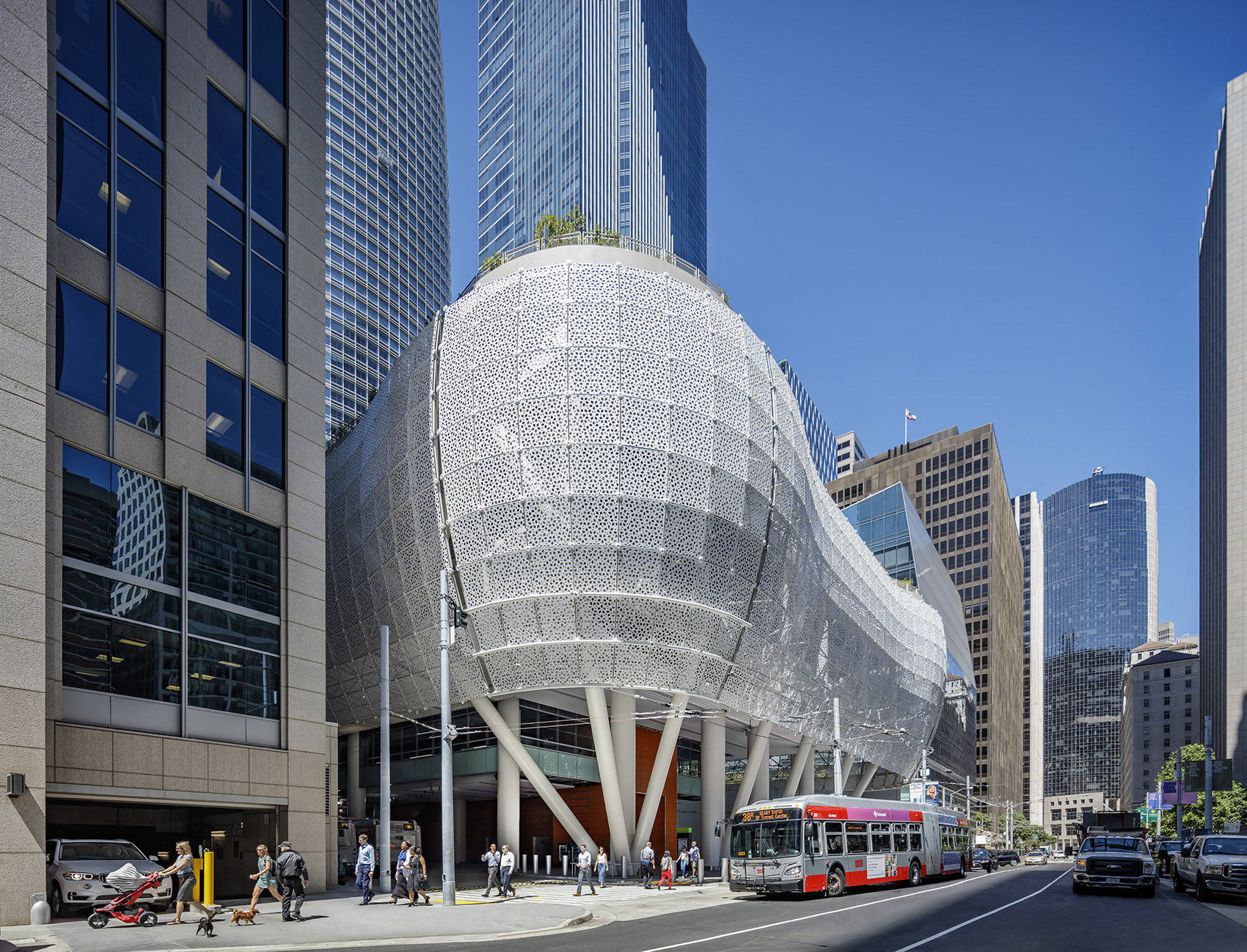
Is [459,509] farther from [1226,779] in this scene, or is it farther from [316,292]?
[1226,779]

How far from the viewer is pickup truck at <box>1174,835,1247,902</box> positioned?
2808cm

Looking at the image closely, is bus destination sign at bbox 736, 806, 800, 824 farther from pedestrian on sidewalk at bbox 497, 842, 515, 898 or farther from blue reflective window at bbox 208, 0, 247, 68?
blue reflective window at bbox 208, 0, 247, 68

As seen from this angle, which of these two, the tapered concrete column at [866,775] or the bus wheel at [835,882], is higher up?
the bus wheel at [835,882]

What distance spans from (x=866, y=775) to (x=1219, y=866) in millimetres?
55820

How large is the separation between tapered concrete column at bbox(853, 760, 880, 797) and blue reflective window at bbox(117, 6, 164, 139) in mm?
67117

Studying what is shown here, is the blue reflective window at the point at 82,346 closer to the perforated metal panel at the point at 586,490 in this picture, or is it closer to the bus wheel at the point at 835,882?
the perforated metal panel at the point at 586,490

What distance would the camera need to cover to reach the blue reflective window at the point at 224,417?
1201 inches

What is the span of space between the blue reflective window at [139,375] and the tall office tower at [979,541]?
487 ft

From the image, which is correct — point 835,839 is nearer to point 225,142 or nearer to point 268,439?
point 268,439

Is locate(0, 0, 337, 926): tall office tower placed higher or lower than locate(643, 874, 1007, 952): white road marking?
higher

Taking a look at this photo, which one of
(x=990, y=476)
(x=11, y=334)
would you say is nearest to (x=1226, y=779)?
(x=11, y=334)

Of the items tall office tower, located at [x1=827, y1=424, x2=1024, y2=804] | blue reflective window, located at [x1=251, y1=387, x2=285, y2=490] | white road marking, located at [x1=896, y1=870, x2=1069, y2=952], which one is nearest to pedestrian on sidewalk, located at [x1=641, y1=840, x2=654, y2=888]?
white road marking, located at [x1=896, y1=870, x2=1069, y2=952]

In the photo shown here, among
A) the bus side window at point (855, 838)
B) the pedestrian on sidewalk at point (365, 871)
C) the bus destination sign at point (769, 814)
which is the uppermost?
the bus destination sign at point (769, 814)

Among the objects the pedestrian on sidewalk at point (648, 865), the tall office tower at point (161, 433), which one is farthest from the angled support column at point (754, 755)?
the tall office tower at point (161, 433)
